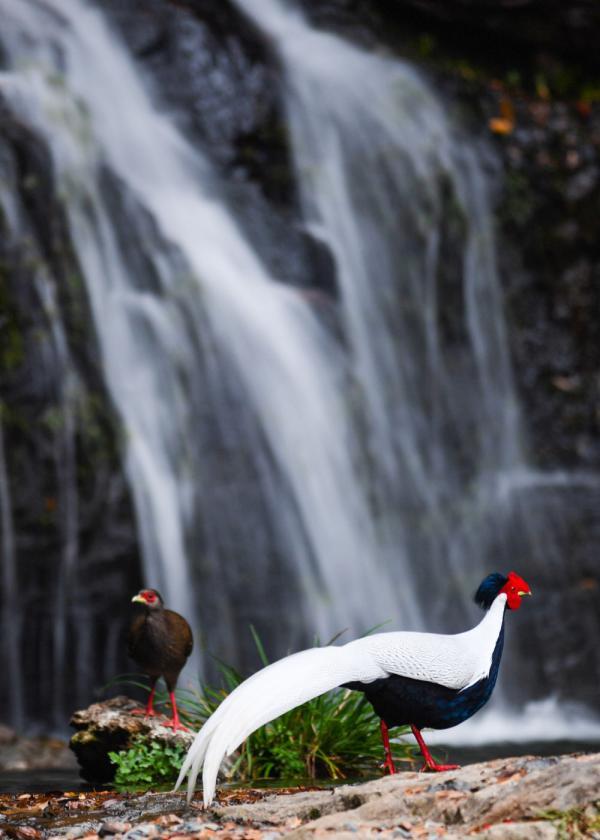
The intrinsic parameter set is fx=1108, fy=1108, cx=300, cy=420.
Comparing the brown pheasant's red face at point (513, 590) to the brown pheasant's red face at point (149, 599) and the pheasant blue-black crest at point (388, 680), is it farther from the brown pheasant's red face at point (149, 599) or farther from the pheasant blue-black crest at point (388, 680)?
the brown pheasant's red face at point (149, 599)

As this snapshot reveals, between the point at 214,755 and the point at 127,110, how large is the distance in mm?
8901

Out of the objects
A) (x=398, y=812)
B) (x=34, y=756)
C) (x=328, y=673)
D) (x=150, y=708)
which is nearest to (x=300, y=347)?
(x=34, y=756)

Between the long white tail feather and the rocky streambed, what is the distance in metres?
0.19

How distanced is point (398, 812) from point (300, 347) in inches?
278

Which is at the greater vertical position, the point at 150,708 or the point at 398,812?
the point at 398,812

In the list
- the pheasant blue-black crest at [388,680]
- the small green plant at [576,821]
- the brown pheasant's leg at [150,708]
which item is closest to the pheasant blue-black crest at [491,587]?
the pheasant blue-black crest at [388,680]

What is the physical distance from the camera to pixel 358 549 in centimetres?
963

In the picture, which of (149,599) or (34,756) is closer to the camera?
(149,599)

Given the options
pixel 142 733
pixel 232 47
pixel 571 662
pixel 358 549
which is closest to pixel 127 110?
pixel 232 47

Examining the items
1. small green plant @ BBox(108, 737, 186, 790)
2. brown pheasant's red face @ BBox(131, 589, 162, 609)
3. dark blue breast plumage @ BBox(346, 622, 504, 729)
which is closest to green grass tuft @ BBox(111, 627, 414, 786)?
small green plant @ BBox(108, 737, 186, 790)

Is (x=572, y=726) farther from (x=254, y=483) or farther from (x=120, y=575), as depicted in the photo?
(x=120, y=575)

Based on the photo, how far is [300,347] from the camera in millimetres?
10094

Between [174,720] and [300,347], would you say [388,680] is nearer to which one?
[174,720]

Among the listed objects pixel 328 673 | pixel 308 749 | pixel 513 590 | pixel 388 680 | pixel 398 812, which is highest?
pixel 513 590
